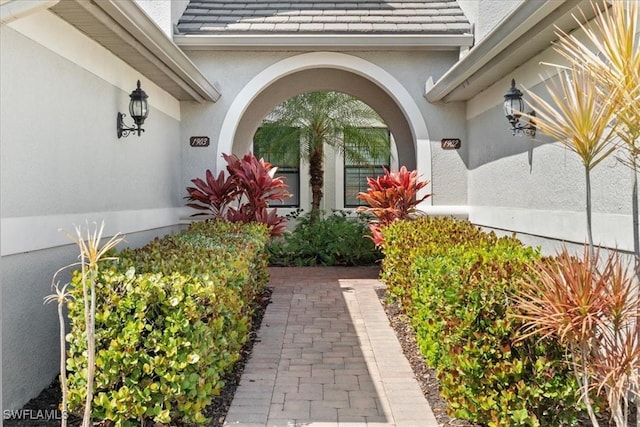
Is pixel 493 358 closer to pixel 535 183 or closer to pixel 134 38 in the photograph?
pixel 535 183

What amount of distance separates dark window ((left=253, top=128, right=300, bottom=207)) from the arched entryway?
225 centimetres

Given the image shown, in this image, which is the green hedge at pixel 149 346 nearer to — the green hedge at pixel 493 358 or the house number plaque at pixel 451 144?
the green hedge at pixel 493 358

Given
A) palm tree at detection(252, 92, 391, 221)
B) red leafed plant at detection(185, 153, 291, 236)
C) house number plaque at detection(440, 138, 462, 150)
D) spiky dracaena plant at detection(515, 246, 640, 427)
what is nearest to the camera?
spiky dracaena plant at detection(515, 246, 640, 427)

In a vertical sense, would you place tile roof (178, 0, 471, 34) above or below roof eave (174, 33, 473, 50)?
above

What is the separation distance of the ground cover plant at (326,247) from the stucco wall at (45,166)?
5.36m

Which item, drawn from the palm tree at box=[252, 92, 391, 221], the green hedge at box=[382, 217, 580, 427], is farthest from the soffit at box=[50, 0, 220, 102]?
the palm tree at box=[252, 92, 391, 221]

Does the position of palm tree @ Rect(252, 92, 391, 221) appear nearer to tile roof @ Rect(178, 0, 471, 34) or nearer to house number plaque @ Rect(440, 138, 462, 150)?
tile roof @ Rect(178, 0, 471, 34)

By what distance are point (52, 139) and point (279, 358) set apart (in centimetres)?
296

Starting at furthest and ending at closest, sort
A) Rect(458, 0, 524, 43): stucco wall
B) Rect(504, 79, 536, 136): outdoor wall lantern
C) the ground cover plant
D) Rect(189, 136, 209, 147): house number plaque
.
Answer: the ground cover plant, Rect(189, 136, 209, 147): house number plaque, Rect(458, 0, 524, 43): stucco wall, Rect(504, 79, 536, 136): outdoor wall lantern

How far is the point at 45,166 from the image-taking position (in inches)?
186

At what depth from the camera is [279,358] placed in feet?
18.2

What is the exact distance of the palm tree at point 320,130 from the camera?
48.4 ft

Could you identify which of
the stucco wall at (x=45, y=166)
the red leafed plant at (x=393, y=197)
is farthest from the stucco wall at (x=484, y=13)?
the stucco wall at (x=45, y=166)

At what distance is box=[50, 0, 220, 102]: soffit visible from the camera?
5.03m
